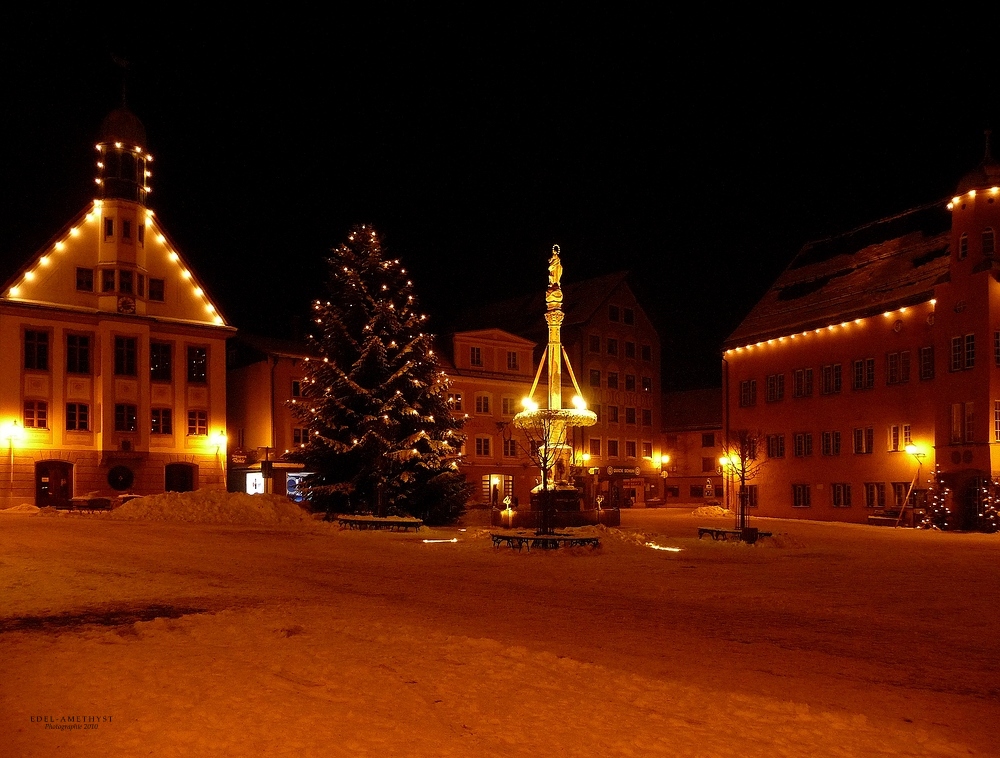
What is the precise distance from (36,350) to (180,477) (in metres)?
8.95

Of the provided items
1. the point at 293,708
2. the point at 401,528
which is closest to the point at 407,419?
the point at 401,528

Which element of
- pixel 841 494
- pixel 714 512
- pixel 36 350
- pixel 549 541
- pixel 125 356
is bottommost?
pixel 714 512

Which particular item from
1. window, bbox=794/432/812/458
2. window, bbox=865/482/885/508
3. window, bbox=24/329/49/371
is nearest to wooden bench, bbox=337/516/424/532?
window, bbox=24/329/49/371

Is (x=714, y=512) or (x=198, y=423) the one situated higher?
(x=198, y=423)

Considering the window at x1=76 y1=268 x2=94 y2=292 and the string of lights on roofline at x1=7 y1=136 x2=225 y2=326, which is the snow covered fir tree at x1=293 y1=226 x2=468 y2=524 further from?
the window at x1=76 y1=268 x2=94 y2=292

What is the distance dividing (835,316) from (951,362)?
851 cm

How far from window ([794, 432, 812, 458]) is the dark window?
32780mm

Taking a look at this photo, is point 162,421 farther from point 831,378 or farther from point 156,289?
point 831,378

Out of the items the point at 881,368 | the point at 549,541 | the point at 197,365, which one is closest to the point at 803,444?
the point at 881,368

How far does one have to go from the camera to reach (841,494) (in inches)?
1897

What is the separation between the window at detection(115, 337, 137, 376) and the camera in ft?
151

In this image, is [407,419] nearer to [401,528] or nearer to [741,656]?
[401,528]

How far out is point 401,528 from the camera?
31031mm

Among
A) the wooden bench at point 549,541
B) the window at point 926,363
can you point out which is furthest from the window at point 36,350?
the window at point 926,363
